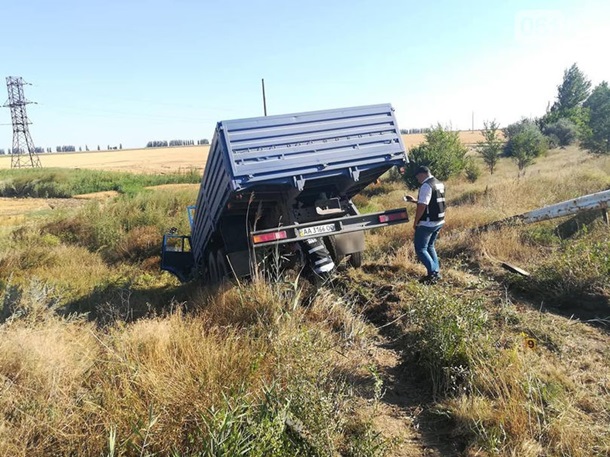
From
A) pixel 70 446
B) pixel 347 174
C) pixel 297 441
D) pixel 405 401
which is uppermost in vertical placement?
pixel 347 174

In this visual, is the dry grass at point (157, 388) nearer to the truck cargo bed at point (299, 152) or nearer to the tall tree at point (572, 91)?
the truck cargo bed at point (299, 152)

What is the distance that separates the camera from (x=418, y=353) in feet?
12.4

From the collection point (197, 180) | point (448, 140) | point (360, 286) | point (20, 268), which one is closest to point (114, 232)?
point (20, 268)

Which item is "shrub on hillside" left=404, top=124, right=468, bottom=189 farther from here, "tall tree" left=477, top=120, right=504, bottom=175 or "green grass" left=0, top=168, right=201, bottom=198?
"green grass" left=0, top=168, right=201, bottom=198

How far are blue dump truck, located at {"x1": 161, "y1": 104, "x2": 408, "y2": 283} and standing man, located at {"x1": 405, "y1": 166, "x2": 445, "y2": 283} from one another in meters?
0.32

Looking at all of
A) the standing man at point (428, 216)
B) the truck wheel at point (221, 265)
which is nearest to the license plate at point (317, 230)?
the standing man at point (428, 216)

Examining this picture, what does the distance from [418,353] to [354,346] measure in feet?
2.04

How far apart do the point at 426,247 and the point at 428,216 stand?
0.44m

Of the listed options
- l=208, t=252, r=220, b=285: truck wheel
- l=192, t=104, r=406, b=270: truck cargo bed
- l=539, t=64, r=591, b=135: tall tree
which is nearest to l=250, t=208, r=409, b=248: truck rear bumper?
l=192, t=104, r=406, b=270: truck cargo bed

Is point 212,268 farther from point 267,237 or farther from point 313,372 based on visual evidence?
point 313,372

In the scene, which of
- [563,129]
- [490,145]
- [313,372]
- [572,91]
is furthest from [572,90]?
[313,372]

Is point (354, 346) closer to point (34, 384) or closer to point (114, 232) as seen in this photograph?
point (34, 384)

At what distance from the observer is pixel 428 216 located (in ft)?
20.0

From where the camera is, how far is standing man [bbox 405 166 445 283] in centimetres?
596
